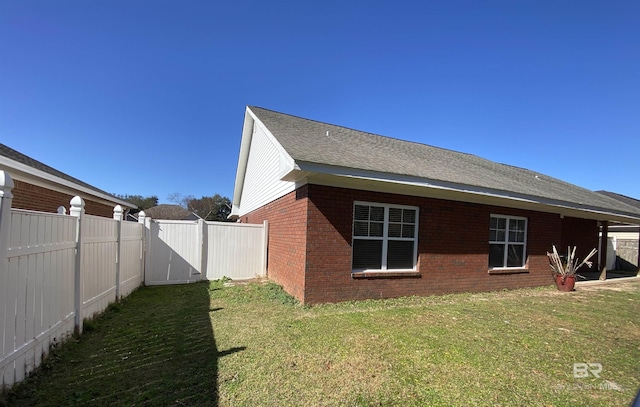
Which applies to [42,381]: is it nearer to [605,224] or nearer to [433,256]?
[433,256]

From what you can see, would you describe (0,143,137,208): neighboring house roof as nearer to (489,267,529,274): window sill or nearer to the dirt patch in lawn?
(489,267,529,274): window sill

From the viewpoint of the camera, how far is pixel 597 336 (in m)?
5.45

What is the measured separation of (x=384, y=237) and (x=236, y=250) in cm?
509

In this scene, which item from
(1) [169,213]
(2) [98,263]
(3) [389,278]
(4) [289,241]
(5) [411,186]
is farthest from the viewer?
(1) [169,213]

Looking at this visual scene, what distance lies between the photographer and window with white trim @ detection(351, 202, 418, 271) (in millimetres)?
7375

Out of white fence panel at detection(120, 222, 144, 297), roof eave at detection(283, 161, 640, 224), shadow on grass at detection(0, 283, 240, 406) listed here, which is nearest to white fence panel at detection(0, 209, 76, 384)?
shadow on grass at detection(0, 283, 240, 406)

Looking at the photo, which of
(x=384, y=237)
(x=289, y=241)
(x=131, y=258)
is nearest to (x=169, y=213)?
(x=131, y=258)

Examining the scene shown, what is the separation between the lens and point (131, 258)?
8.05 meters

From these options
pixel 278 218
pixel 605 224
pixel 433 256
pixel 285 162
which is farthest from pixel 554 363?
pixel 605 224

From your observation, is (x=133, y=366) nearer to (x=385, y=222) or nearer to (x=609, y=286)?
(x=385, y=222)

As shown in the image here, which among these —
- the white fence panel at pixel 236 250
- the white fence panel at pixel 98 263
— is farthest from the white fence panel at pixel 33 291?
the white fence panel at pixel 236 250

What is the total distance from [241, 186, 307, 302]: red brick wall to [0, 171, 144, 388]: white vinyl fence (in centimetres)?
373

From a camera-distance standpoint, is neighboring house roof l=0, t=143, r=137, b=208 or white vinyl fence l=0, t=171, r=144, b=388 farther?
neighboring house roof l=0, t=143, r=137, b=208

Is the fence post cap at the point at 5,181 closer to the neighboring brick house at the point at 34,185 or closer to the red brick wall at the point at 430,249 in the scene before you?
the red brick wall at the point at 430,249
